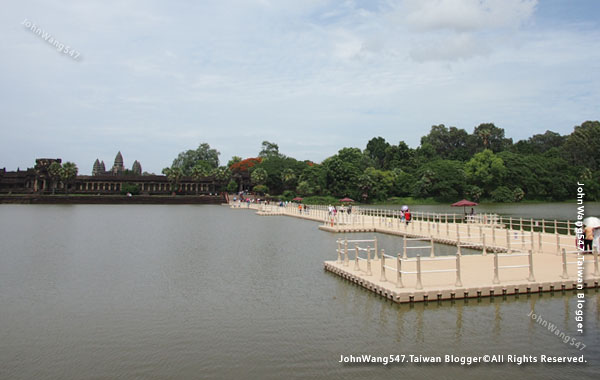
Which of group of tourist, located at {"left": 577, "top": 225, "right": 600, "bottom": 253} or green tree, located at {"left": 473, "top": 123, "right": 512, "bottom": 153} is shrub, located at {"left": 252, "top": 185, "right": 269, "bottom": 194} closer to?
green tree, located at {"left": 473, "top": 123, "right": 512, "bottom": 153}

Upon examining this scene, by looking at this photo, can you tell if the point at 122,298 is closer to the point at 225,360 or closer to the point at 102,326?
the point at 102,326

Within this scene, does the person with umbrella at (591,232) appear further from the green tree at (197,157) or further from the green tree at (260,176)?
the green tree at (197,157)

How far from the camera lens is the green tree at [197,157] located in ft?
501

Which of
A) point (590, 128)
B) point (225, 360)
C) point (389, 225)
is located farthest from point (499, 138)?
point (225, 360)

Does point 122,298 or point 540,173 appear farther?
point 540,173

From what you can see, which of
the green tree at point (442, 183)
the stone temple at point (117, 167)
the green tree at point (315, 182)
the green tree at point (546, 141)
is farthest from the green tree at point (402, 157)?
the stone temple at point (117, 167)

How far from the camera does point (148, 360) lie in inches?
440

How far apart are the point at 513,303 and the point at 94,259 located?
21562 millimetres

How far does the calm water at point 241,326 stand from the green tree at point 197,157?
131775mm

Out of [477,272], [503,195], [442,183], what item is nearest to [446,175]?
[442,183]

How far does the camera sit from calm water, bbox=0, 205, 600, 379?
418 inches

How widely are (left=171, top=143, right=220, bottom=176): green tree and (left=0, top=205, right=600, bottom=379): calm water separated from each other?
132 metres

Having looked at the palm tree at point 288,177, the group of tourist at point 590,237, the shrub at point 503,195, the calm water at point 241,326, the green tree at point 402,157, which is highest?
the green tree at point 402,157

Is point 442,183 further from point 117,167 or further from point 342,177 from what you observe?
point 117,167
